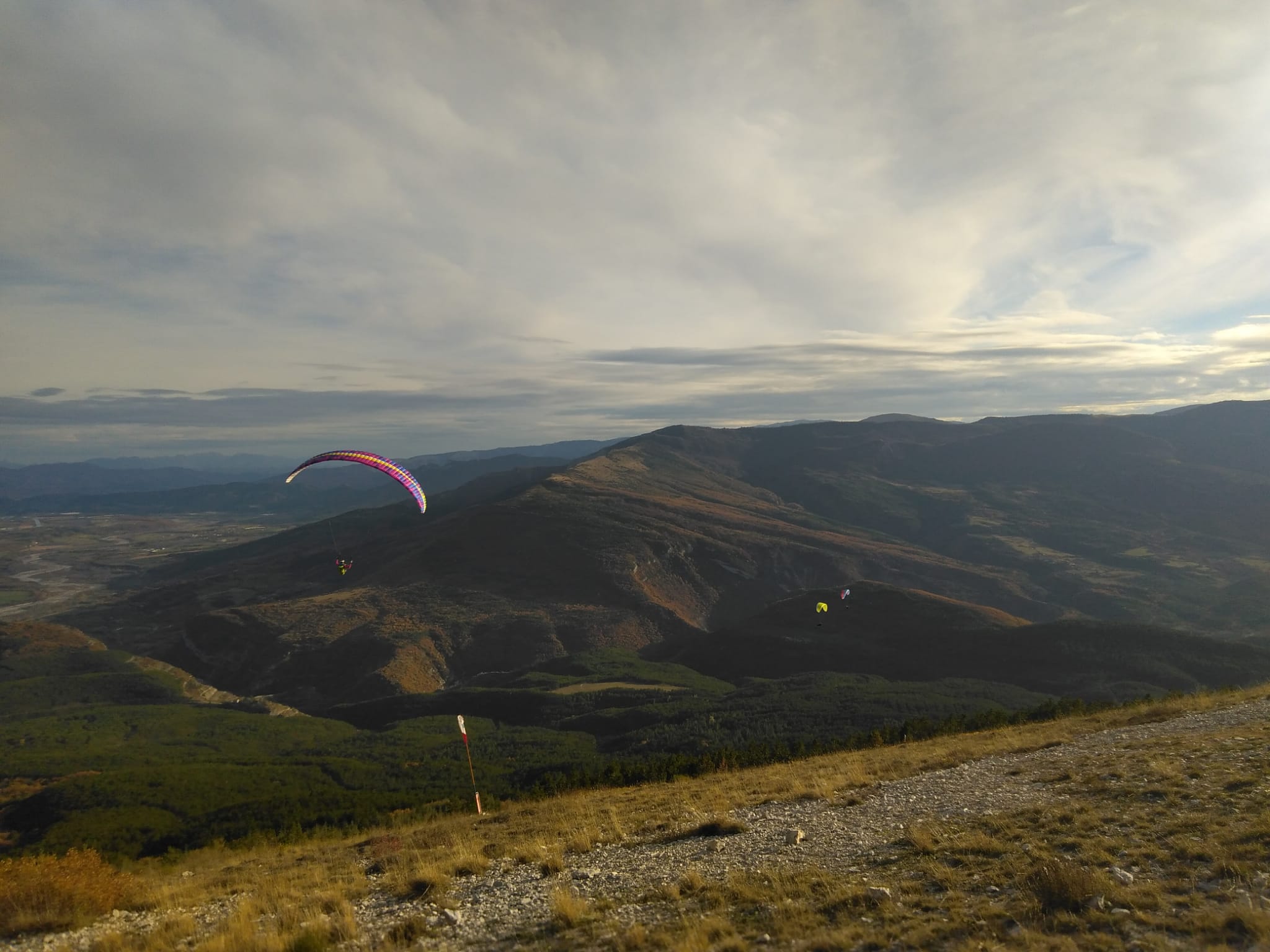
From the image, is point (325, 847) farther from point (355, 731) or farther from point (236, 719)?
point (236, 719)

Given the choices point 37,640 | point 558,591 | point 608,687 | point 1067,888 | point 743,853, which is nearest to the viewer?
point 1067,888

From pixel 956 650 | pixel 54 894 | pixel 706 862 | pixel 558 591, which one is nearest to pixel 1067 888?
pixel 706 862

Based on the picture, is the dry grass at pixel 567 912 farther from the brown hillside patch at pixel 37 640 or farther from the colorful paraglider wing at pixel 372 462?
the brown hillside patch at pixel 37 640

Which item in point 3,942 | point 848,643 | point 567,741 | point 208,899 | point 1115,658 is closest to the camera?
point 3,942

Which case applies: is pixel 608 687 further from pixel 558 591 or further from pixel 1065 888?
pixel 1065 888

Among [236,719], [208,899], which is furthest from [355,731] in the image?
[208,899]

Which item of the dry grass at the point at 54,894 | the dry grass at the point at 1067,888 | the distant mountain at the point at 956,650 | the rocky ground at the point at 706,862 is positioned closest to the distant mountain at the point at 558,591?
the distant mountain at the point at 956,650

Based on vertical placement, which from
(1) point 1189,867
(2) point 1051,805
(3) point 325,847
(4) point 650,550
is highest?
(1) point 1189,867

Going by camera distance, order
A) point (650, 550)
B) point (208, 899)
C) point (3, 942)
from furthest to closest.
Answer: point (650, 550) < point (208, 899) < point (3, 942)
